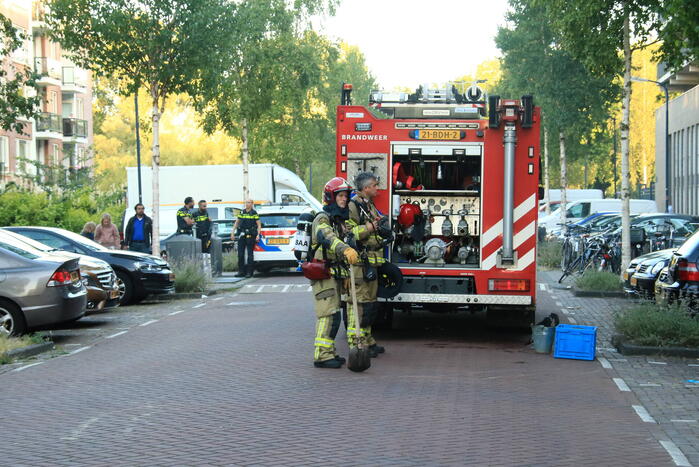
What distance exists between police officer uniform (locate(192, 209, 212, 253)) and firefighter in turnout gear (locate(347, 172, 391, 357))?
14.4m

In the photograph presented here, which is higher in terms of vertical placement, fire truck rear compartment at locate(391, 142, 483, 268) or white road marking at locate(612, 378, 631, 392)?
fire truck rear compartment at locate(391, 142, 483, 268)

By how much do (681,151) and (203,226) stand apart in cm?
2949

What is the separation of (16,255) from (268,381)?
5012 millimetres

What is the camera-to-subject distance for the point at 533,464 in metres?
6.88

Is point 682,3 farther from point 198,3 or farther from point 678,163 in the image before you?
point 678,163

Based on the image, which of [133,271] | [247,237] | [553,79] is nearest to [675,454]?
[133,271]

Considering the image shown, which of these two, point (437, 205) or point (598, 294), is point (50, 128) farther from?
point (437, 205)

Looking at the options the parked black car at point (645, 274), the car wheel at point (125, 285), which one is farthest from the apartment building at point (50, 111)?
the parked black car at point (645, 274)

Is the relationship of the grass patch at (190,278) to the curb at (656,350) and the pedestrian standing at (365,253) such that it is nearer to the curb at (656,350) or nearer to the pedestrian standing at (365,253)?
the pedestrian standing at (365,253)

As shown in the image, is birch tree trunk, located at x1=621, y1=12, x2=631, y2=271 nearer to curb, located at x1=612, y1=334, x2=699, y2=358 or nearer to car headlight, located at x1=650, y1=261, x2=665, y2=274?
car headlight, located at x1=650, y1=261, x2=665, y2=274

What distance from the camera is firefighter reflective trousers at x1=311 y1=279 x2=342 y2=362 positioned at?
422 inches

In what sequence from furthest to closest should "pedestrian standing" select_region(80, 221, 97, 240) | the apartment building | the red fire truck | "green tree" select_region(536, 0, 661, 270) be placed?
the apartment building
"pedestrian standing" select_region(80, 221, 97, 240)
"green tree" select_region(536, 0, 661, 270)
the red fire truck

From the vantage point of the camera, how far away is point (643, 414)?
8695mm

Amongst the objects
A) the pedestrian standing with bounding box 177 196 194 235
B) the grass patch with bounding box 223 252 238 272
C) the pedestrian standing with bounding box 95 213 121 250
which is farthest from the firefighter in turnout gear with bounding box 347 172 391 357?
the grass patch with bounding box 223 252 238 272
